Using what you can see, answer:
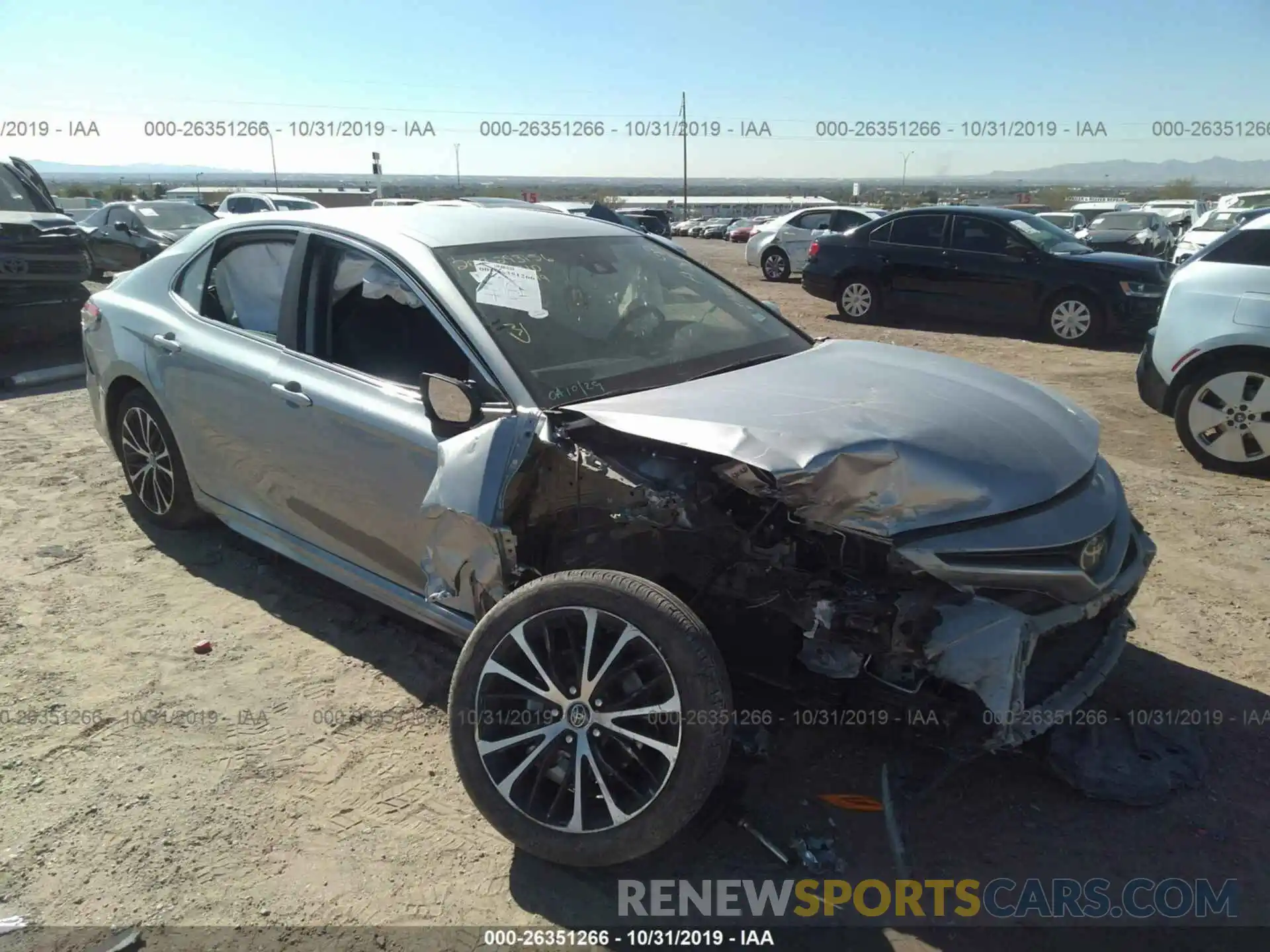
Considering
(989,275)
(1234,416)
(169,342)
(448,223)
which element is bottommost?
(1234,416)

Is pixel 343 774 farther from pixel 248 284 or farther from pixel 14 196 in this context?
pixel 14 196

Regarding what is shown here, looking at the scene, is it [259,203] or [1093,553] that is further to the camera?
[259,203]

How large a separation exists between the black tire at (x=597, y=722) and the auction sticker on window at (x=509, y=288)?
1.16m

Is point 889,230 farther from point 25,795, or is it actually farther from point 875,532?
point 25,795

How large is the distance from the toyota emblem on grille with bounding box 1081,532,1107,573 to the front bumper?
397 cm

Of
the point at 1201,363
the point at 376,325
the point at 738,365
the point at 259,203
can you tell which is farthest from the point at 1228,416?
the point at 259,203

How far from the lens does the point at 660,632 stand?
232cm

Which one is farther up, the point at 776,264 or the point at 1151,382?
the point at 776,264

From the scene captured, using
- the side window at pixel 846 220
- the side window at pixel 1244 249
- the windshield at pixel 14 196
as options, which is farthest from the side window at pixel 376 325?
the side window at pixel 846 220

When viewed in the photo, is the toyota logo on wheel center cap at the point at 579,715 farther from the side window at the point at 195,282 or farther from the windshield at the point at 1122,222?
the windshield at the point at 1122,222

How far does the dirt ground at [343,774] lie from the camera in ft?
8.14

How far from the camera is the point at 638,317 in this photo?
3.57 metres

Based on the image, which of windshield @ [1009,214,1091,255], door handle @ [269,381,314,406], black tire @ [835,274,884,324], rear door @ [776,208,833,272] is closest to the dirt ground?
door handle @ [269,381,314,406]

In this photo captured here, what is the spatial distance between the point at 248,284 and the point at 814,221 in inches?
663
